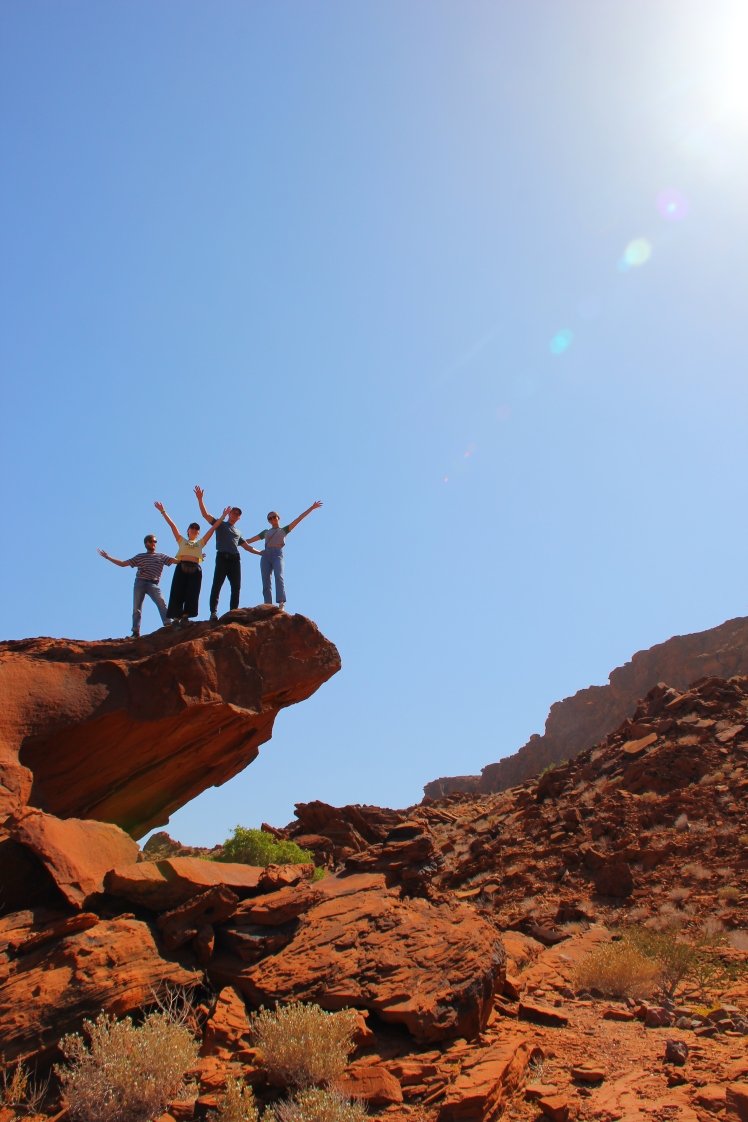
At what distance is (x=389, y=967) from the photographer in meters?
7.67

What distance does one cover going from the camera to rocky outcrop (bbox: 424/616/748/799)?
4934cm

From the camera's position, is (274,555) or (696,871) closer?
(274,555)

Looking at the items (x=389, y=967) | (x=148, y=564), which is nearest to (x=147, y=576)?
(x=148, y=564)

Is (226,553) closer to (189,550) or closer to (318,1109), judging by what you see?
(189,550)

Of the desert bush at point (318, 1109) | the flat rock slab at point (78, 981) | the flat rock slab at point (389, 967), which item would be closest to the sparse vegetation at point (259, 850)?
the flat rock slab at point (389, 967)

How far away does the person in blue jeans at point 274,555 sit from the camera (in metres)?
12.0

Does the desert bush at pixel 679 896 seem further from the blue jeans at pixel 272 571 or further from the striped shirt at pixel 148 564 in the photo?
the striped shirt at pixel 148 564

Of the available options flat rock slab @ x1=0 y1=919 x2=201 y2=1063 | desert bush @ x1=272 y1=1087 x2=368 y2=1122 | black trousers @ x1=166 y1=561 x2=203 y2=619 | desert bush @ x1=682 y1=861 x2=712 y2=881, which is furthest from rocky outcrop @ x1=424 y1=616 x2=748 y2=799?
desert bush @ x1=272 y1=1087 x2=368 y2=1122

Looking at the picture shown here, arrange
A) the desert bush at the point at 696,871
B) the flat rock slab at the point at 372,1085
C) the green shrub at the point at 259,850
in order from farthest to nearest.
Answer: the green shrub at the point at 259,850
the desert bush at the point at 696,871
the flat rock slab at the point at 372,1085

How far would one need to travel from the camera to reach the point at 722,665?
4641 cm

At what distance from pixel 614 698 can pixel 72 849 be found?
177ft

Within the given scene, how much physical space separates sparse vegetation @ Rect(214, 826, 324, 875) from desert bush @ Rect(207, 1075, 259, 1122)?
1391cm

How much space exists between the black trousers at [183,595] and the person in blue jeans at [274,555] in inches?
45.3

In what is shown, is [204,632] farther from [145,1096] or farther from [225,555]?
[145,1096]
